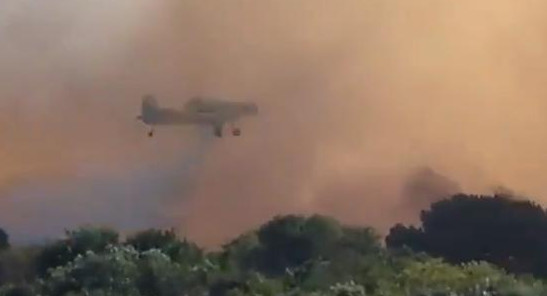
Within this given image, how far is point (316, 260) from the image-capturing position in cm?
431

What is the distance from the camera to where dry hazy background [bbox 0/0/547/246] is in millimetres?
4449

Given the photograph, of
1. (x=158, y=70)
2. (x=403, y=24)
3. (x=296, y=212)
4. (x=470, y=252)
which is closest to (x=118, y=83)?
(x=158, y=70)

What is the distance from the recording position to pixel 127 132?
A: 14.7ft

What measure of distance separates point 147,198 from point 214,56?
607 millimetres

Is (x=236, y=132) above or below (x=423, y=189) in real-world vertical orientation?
above

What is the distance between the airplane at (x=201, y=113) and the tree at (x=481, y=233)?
2.46ft

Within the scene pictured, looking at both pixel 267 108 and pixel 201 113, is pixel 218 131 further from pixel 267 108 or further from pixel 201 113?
pixel 267 108

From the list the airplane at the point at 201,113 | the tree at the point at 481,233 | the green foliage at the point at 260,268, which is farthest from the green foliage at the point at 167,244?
the tree at the point at 481,233

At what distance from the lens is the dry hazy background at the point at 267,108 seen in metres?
4.45

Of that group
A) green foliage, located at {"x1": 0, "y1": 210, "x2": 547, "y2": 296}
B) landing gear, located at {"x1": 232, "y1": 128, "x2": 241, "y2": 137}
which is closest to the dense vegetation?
green foliage, located at {"x1": 0, "y1": 210, "x2": 547, "y2": 296}

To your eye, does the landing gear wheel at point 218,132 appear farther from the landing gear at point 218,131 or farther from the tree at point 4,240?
the tree at point 4,240

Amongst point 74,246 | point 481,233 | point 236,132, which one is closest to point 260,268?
point 236,132

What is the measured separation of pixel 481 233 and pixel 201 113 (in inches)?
46.6

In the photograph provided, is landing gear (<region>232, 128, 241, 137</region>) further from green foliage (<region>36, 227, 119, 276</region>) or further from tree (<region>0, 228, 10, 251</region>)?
tree (<region>0, 228, 10, 251</region>)
